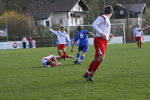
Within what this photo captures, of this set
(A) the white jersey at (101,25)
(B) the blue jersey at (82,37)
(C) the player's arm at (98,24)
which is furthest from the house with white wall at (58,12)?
(C) the player's arm at (98,24)

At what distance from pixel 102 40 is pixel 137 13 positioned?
8075 cm

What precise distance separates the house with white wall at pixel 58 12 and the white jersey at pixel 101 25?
62.2 m

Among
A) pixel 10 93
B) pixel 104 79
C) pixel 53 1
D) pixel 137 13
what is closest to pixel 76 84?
pixel 104 79

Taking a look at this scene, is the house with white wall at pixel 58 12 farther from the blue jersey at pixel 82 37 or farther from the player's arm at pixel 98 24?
the player's arm at pixel 98 24

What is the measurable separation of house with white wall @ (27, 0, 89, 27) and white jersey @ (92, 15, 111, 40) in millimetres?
62186

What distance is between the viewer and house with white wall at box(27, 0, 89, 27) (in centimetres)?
7325

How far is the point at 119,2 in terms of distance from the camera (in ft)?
314

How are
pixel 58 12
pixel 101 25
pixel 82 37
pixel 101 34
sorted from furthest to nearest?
pixel 58 12
pixel 82 37
pixel 101 25
pixel 101 34

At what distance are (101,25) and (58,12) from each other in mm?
64921

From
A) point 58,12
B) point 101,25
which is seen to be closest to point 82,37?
point 101,25

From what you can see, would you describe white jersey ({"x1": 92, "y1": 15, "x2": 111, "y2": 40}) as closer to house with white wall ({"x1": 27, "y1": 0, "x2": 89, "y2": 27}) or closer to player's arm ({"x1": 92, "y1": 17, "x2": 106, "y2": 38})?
player's arm ({"x1": 92, "y1": 17, "x2": 106, "y2": 38})

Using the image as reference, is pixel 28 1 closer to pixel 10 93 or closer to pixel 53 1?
pixel 53 1

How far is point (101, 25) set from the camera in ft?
33.3

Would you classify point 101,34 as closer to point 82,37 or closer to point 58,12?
point 82,37
